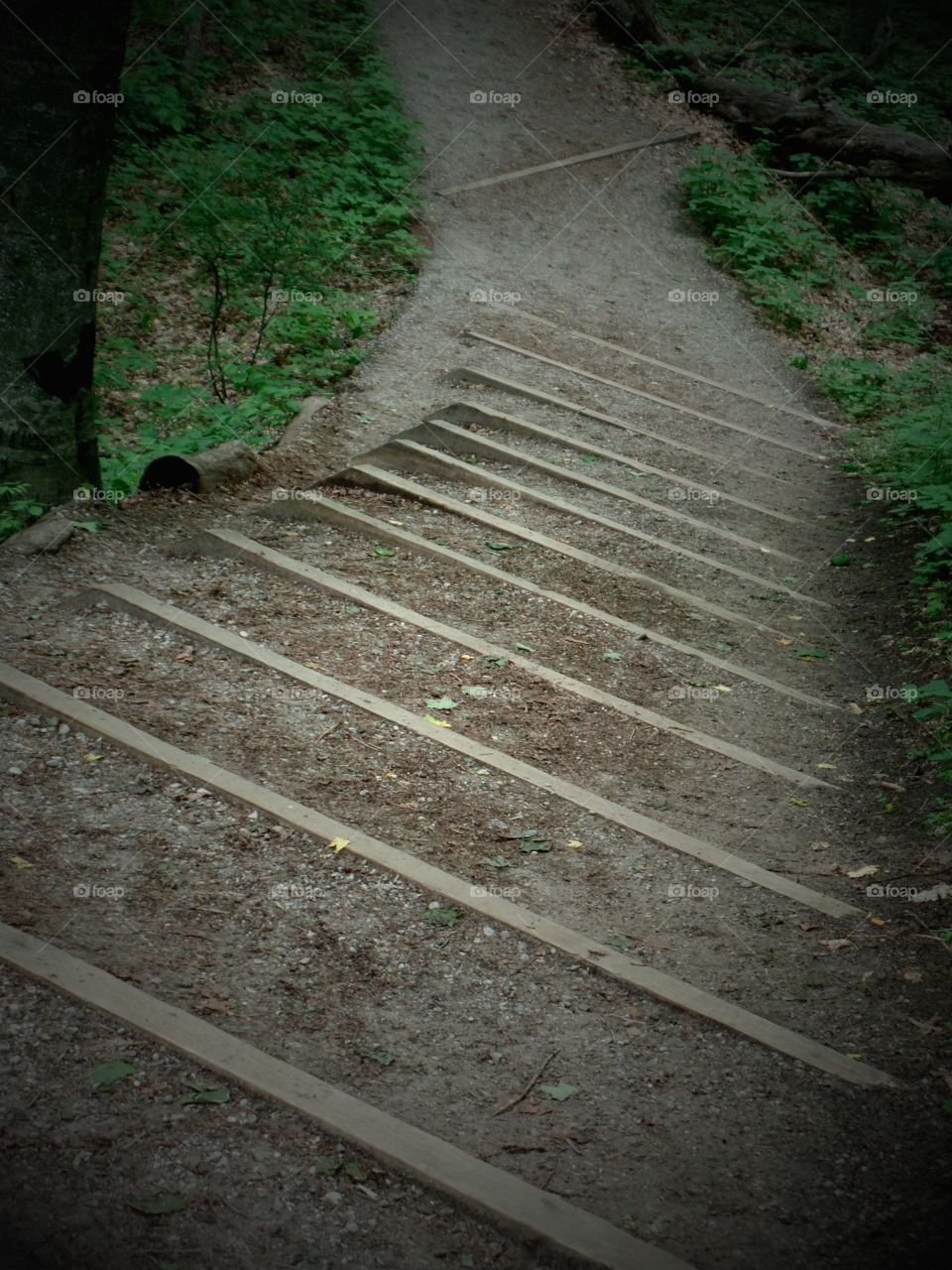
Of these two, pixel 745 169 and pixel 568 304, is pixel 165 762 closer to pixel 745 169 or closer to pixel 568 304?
pixel 568 304

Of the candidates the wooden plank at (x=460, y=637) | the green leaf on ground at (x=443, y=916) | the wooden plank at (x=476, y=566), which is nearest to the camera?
the green leaf on ground at (x=443, y=916)

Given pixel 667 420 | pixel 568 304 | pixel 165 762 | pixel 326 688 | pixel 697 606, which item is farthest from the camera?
pixel 568 304

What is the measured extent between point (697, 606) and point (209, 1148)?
4.25 metres

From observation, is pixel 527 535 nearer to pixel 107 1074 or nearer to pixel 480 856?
pixel 480 856

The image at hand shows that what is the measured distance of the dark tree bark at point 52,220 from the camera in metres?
4.62

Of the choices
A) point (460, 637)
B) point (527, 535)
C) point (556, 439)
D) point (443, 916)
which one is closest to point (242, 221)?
point (556, 439)

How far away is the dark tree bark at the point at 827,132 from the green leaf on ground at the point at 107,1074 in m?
14.9

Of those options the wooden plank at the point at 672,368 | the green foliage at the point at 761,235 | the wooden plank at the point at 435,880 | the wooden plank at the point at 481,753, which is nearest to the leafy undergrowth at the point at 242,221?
the wooden plank at the point at 672,368

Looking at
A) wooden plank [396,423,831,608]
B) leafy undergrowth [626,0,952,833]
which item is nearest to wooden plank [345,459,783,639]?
wooden plank [396,423,831,608]

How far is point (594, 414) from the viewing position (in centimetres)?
814

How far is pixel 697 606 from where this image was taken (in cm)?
589

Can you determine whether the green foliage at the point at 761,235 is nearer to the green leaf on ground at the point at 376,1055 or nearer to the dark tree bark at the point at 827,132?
the dark tree bark at the point at 827,132

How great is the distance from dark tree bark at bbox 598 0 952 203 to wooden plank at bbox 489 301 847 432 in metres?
6.63

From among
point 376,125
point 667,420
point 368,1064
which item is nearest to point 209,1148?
point 368,1064
